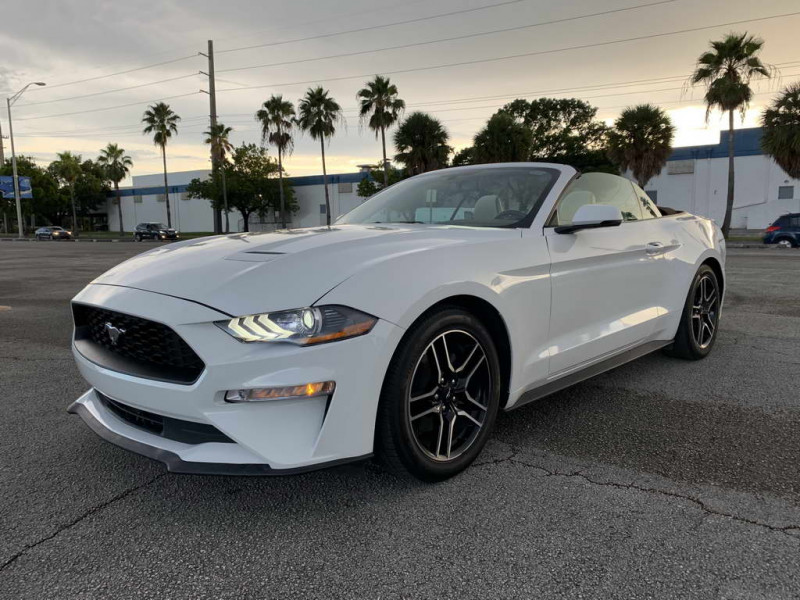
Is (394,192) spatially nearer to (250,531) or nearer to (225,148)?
(250,531)

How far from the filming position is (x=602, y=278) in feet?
10.7

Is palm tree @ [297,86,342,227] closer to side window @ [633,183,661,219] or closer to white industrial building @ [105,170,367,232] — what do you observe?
white industrial building @ [105,170,367,232]

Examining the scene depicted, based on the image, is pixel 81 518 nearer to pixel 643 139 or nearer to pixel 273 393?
pixel 273 393

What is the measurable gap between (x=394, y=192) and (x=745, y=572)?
120 inches

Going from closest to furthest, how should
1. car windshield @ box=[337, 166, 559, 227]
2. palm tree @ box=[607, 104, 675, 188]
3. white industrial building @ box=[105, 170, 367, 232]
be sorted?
car windshield @ box=[337, 166, 559, 227]
palm tree @ box=[607, 104, 675, 188]
white industrial building @ box=[105, 170, 367, 232]

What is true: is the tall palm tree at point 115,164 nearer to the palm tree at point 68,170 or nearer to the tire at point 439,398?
the palm tree at point 68,170

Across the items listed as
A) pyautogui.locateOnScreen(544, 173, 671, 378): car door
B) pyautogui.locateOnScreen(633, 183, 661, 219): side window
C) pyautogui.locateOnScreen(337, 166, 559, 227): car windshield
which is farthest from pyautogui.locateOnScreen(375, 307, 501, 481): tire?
pyautogui.locateOnScreen(633, 183, 661, 219): side window

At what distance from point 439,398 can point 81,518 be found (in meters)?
1.54

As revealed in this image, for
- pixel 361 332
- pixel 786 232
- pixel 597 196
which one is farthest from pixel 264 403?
pixel 786 232

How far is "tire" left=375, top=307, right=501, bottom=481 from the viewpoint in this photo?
2.26 meters

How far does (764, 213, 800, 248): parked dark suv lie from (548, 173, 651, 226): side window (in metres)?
22.3

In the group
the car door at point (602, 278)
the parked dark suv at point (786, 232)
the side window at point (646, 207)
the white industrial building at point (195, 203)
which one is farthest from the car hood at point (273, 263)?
the white industrial building at point (195, 203)

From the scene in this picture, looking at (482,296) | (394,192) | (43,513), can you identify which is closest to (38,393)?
(43,513)

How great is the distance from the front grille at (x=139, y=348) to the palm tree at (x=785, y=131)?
3149 cm
